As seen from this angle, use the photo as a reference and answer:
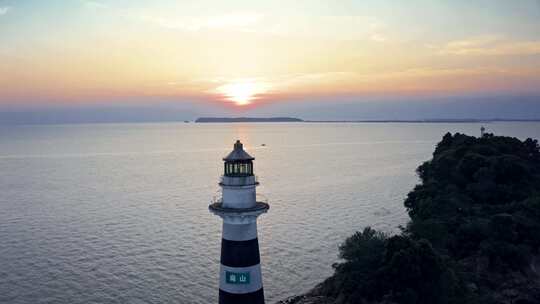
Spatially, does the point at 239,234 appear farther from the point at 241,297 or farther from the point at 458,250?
the point at 458,250

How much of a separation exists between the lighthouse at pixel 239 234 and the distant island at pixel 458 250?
1155cm

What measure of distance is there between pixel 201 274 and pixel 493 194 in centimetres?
3465

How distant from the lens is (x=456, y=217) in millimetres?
41969

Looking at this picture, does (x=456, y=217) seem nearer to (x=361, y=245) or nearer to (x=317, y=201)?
(x=361, y=245)

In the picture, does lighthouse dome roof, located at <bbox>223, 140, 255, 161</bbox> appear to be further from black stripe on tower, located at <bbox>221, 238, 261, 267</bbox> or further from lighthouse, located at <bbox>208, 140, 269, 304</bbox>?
black stripe on tower, located at <bbox>221, 238, 261, 267</bbox>

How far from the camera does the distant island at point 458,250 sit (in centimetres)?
2706

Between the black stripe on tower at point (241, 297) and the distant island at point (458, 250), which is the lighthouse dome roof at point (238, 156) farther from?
the distant island at point (458, 250)

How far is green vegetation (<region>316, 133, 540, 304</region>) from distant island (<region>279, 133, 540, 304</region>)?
7cm

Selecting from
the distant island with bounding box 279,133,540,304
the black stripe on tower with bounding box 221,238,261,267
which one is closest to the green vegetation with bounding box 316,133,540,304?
the distant island with bounding box 279,133,540,304

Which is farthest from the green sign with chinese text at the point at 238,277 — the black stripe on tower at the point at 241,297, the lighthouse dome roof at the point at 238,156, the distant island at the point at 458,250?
the distant island at the point at 458,250

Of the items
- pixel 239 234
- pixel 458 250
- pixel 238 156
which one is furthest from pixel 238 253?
pixel 458 250

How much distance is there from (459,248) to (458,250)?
229mm

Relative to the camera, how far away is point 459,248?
3866 centimetres

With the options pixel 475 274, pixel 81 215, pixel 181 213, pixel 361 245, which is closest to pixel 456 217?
pixel 475 274
